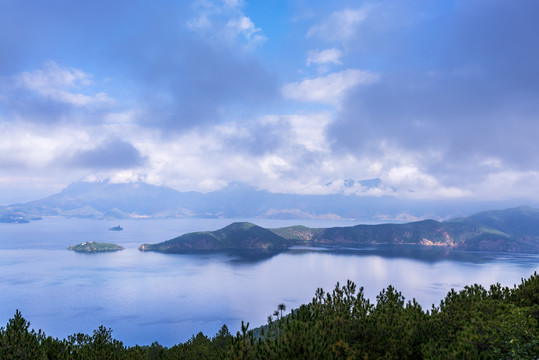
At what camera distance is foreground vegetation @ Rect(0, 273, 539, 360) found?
66.3ft

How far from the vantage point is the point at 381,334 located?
2761 centimetres

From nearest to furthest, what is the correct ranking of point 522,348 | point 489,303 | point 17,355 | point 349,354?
point 522,348
point 349,354
point 489,303
point 17,355

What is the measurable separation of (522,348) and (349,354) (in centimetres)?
1060

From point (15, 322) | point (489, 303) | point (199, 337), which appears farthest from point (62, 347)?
point (199, 337)

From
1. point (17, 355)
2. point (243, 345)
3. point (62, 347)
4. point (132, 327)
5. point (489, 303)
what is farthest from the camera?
point (132, 327)

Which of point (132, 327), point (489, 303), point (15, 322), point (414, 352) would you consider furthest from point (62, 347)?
point (132, 327)

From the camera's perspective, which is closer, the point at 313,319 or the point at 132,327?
the point at 313,319

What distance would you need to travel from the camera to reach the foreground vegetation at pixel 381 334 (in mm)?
20219

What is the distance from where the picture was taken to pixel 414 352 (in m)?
28.1

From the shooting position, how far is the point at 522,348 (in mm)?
18672

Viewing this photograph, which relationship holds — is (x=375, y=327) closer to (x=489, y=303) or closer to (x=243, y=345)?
(x=489, y=303)

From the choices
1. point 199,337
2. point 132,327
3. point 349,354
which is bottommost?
point 132,327

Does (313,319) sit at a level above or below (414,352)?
above

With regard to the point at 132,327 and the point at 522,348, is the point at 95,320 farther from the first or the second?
the point at 522,348
